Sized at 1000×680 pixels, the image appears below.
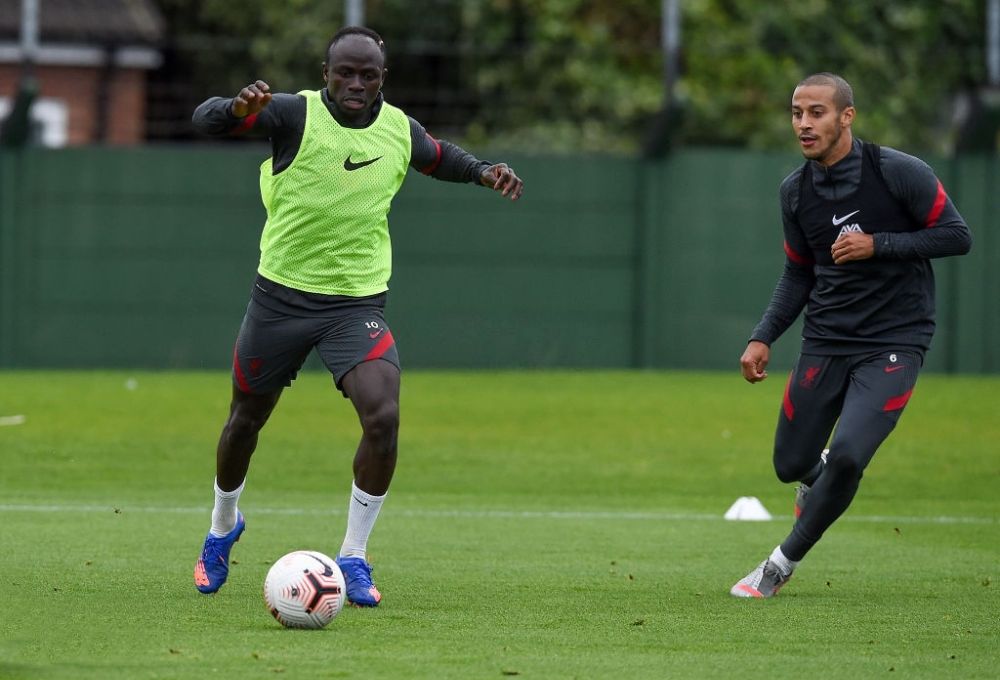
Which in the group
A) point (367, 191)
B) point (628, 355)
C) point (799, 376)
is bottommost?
point (628, 355)

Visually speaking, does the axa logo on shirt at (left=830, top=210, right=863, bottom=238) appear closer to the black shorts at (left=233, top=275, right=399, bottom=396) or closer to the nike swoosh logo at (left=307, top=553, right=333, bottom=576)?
the black shorts at (left=233, top=275, right=399, bottom=396)

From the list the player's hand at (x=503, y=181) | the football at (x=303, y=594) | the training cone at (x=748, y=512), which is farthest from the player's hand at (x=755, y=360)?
the training cone at (x=748, y=512)

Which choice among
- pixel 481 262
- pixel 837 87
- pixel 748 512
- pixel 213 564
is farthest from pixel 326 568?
pixel 481 262

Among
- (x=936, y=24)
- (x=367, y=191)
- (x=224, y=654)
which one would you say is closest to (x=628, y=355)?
(x=936, y=24)

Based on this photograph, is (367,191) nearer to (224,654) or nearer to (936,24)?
(224,654)

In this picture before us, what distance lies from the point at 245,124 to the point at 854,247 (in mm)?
2566

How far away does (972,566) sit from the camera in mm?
9375

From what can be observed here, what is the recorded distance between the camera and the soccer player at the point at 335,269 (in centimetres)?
782

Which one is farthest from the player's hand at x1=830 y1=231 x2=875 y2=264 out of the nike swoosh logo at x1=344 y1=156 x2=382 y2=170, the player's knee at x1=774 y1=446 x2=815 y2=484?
the nike swoosh logo at x1=344 y1=156 x2=382 y2=170

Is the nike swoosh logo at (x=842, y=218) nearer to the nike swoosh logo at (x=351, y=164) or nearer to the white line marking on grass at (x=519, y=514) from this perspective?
the nike swoosh logo at (x=351, y=164)

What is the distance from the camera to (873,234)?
26.7 ft

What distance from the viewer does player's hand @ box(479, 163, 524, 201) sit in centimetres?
806

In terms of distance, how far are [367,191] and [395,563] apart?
2067 millimetres

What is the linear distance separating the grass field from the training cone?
→ 0.15 meters
